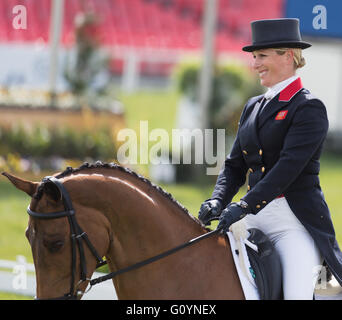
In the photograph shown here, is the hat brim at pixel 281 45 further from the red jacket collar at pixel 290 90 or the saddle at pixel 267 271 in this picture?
the saddle at pixel 267 271

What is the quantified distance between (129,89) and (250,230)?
2193 cm

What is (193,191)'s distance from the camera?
1277 cm

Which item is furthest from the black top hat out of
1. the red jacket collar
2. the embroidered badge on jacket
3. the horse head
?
the horse head

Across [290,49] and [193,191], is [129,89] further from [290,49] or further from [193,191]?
[290,49]

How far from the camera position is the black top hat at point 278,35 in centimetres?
318

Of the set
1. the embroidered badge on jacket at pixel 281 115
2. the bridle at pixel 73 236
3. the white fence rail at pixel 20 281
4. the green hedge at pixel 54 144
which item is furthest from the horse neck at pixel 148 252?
the green hedge at pixel 54 144

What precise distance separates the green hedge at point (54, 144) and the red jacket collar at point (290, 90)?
9497 mm

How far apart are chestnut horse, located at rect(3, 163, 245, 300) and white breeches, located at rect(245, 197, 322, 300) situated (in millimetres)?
243

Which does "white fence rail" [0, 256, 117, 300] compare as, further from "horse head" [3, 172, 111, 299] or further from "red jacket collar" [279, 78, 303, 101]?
"red jacket collar" [279, 78, 303, 101]

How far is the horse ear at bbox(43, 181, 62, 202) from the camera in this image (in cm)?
278

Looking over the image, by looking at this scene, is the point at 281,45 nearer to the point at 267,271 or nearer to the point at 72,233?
the point at 267,271

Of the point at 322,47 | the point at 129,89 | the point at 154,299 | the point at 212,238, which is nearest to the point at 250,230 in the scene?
the point at 212,238

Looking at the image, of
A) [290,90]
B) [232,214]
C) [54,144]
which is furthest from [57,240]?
[54,144]

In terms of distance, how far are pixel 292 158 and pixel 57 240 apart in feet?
3.64
